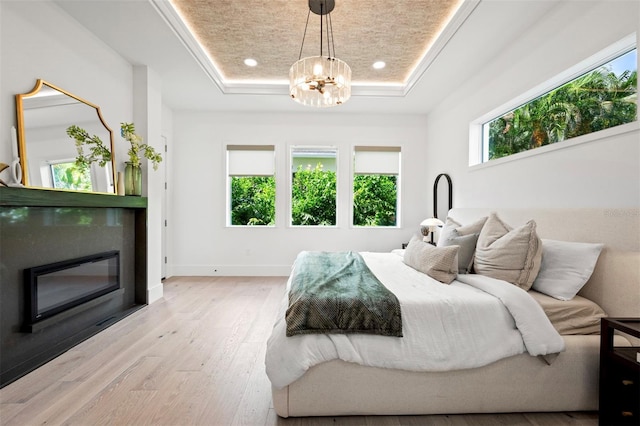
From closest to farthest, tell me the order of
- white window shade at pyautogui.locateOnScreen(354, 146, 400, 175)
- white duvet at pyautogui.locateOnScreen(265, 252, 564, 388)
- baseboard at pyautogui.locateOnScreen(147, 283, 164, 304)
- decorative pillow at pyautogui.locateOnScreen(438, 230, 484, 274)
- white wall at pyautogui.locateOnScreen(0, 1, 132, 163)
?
white duvet at pyautogui.locateOnScreen(265, 252, 564, 388)
white wall at pyautogui.locateOnScreen(0, 1, 132, 163)
decorative pillow at pyautogui.locateOnScreen(438, 230, 484, 274)
baseboard at pyautogui.locateOnScreen(147, 283, 164, 304)
white window shade at pyautogui.locateOnScreen(354, 146, 400, 175)

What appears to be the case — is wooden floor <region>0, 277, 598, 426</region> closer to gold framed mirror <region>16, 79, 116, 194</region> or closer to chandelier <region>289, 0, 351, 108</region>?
gold framed mirror <region>16, 79, 116, 194</region>

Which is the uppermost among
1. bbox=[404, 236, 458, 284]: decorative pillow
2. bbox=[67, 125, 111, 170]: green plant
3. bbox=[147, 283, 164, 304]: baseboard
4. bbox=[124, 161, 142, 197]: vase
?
bbox=[67, 125, 111, 170]: green plant

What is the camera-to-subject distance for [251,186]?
16.2 ft

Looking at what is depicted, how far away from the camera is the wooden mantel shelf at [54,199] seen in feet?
6.16

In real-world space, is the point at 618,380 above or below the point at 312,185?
below

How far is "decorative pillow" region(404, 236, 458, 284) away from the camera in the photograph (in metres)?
2.06

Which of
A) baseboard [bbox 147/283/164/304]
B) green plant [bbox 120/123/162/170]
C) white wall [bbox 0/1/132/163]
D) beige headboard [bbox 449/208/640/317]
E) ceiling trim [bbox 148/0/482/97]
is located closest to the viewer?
beige headboard [bbox 449/208/640/317]

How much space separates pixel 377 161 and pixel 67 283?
14.1 ft

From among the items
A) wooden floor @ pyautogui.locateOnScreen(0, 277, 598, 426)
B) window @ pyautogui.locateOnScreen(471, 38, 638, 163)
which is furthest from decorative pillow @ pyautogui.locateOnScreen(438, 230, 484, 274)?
window @ pyautogui.locateOnScreen(471, 38, 638, 163)

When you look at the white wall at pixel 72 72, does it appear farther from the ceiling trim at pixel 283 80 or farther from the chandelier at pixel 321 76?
the chandelier at pixel 321 76

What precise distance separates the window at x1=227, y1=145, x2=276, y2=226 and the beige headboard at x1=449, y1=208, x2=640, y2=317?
390 centimetres

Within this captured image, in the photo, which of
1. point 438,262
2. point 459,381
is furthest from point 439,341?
point 438,262

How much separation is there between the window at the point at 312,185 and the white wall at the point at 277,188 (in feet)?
0.52

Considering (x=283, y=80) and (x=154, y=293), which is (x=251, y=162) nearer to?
(x=283, y=80)
